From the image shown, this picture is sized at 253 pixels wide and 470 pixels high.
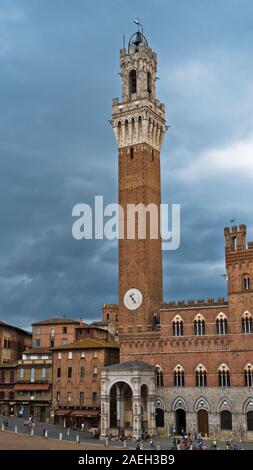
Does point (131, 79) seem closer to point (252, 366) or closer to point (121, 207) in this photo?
point (121, 207)

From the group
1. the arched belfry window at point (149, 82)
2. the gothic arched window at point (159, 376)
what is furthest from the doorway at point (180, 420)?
→ the arched belfry window at point (149, 82)

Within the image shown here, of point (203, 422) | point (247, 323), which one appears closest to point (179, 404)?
point (203, 422)

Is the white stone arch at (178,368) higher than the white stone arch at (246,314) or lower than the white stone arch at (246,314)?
lower

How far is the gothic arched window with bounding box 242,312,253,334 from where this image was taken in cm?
6019

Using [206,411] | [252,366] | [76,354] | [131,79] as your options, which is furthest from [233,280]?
[131,79]

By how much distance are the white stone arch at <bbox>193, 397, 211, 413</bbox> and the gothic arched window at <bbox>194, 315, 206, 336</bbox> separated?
277 inches

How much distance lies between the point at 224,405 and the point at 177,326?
10.1m

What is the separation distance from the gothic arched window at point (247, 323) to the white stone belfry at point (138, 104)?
26.3 metres

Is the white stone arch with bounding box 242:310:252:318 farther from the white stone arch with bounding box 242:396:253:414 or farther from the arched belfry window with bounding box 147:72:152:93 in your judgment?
the arched belfry window with bounding box 147:72:152:93

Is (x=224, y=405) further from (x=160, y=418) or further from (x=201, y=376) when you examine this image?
(x=160, y=418)

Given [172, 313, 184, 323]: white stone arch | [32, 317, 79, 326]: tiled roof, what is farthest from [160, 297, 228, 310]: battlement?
[32, 317, 79, 326]: tiled roof

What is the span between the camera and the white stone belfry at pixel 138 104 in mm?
74000

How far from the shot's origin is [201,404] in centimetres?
6144

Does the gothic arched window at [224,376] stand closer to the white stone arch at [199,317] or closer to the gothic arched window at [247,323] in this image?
the gothic arched window at [247,323]
